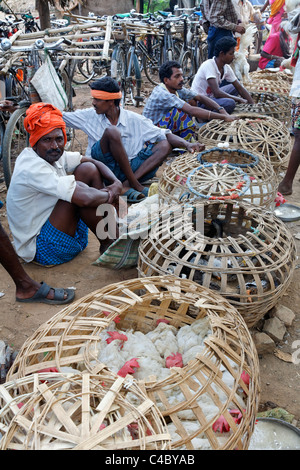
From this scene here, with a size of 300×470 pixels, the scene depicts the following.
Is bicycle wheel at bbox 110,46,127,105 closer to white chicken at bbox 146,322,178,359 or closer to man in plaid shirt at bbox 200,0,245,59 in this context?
man in plaid shirt at bbox 200,0,245,59

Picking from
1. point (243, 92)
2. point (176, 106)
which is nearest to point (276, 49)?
point (243, 92)

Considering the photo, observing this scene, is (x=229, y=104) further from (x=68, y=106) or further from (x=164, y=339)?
(x=164, y=339)

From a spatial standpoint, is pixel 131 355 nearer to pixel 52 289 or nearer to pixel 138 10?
pixel 52 289

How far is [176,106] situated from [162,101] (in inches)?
6.9

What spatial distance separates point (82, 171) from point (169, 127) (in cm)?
190

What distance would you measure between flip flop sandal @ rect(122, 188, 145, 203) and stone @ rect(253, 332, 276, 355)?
76.7 inches

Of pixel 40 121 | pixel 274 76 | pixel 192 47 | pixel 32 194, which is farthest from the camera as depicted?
pixel 192 47

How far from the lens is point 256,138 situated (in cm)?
352

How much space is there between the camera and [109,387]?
1238 mm

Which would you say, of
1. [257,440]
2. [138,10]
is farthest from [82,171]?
[138,10]

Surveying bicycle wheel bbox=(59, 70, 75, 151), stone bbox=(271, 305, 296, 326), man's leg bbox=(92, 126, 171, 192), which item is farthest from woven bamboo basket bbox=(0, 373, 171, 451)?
bicycle wheel bbox=(59, 70, 75, 151)

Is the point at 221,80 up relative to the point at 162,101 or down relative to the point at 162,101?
up

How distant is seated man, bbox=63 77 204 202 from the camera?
11.7 feet

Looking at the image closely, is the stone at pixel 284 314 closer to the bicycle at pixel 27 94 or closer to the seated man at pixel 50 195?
the seated man at pixel 50 195
